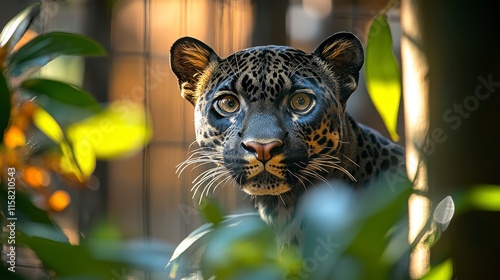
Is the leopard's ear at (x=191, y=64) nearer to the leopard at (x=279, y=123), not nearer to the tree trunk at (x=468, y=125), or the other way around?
the leopard at (x=279, y=123)

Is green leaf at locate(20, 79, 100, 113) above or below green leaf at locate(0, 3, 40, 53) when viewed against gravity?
below

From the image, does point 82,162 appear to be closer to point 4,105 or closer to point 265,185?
point 265,185

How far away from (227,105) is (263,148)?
0.31 feet

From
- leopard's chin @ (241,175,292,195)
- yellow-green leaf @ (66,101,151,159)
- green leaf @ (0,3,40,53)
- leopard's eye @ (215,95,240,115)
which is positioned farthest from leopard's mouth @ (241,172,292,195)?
green leaf @ (0,3,40,53)

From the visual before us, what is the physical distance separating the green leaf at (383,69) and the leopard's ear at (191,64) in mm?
281

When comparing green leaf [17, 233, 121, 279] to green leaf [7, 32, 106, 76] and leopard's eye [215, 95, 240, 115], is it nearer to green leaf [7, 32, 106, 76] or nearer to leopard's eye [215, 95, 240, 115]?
green leaf [7, 32, 106, 76]

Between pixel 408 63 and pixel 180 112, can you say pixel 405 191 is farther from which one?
pixel 180 112

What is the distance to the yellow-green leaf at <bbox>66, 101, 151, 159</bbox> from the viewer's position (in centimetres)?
101

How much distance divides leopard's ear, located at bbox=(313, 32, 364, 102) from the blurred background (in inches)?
0.8

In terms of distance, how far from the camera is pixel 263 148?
3.02 ft

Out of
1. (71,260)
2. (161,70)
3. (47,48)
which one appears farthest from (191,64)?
(71,260)

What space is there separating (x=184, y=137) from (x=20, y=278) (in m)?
0.72

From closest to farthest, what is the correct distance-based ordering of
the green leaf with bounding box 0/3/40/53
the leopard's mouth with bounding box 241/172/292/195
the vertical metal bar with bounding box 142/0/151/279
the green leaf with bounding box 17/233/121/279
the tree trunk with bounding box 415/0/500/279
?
the green leaf with bounding box 17/233/121/279 → the tree trunk with bounding box 415/0/500/279 → the green leaf with bounding box 0/3/40/53 → the leopard's mouth with bounding box 241/172/292/195 → the vertical metal bar with bounding box 142/0/151/279

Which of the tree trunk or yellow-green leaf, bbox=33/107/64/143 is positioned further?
yellow-green leaf, bbox=33/107/64/143
